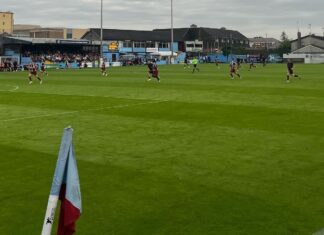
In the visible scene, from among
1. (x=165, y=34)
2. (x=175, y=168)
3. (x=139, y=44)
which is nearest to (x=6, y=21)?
(x=165, y=34)

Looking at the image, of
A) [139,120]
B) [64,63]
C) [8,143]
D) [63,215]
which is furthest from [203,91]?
[64,63]

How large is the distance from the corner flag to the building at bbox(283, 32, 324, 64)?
3902 inches

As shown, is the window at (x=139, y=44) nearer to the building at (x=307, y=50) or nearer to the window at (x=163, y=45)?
the window at (x=163, y=45)

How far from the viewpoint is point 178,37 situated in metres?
146

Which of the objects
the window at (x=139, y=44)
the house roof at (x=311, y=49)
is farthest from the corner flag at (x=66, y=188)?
the house roof at (x=311, y=49)

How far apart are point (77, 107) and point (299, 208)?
626 inches

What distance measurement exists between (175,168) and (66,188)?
6239 mm

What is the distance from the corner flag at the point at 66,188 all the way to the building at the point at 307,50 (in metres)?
99.1

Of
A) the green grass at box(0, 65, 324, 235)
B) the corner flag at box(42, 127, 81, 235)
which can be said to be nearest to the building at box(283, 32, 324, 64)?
the green grass at box(0, 65, 324, 235)

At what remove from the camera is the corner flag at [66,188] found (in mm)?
4543

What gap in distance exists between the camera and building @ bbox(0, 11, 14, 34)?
161m

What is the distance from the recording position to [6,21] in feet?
533

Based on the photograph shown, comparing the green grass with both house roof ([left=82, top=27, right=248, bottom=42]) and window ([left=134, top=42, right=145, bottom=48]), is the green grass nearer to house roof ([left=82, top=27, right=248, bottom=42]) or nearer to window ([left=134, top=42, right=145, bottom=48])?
window ([left=134, top=42, right=145, bottom=48])

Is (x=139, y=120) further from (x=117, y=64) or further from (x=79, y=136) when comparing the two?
(x=117, y=64)
